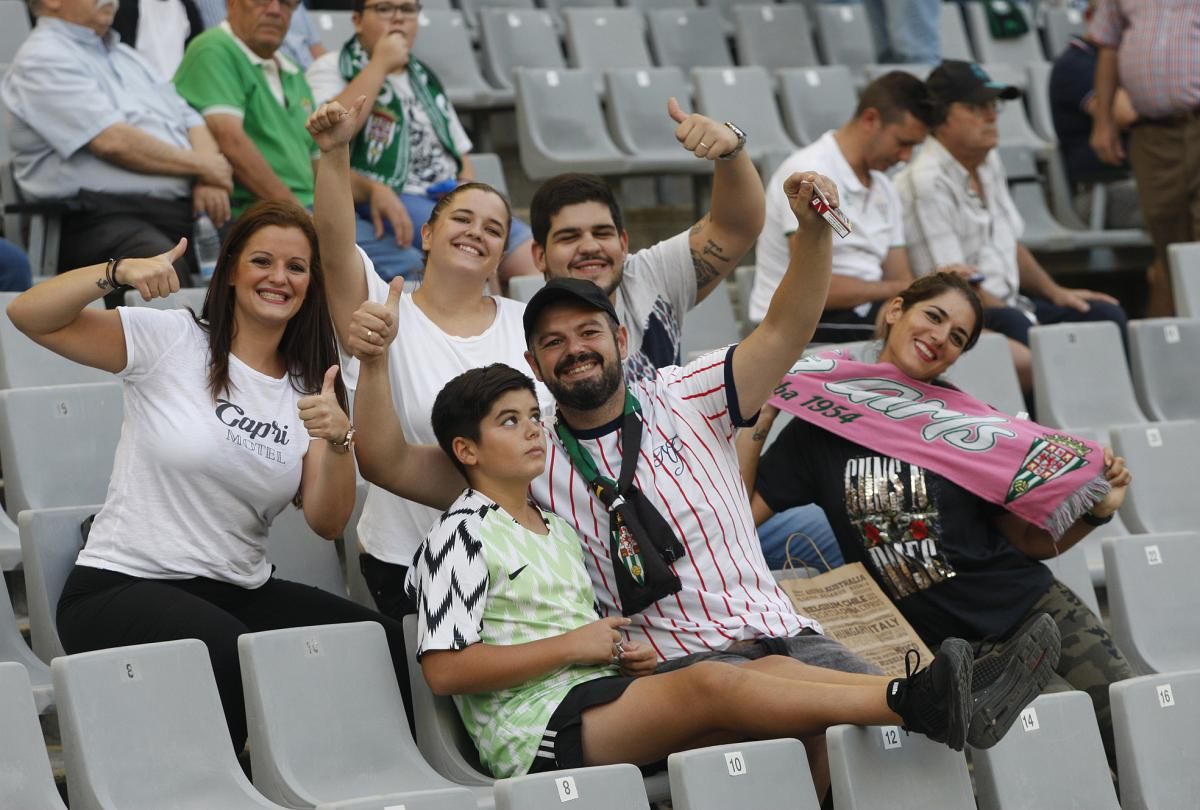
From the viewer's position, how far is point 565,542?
9.82 feet

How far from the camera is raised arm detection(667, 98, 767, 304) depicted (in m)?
3.17

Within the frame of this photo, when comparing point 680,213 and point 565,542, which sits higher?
point 680,213

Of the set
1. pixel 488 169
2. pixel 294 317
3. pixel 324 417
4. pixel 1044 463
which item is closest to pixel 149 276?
pixel 324 417

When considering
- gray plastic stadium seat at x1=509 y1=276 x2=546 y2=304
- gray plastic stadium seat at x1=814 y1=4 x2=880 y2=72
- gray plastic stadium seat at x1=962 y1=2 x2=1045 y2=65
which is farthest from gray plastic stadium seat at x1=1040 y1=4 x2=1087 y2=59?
gray plastic stadium seat at x1=509 y1=276 x2=546 y2=304

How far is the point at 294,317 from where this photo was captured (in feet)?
10.8

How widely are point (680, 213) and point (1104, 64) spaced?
1592mm

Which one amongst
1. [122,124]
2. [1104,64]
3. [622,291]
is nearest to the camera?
[622,291]

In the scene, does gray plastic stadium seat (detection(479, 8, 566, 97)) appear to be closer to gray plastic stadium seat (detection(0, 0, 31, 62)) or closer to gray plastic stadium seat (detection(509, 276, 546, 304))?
gray plastic stadium seat (detection(0, 0, 31, 62))

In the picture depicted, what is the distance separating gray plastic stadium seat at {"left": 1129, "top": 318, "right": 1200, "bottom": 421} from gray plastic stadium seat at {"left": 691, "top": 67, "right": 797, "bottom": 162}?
62.8 inches

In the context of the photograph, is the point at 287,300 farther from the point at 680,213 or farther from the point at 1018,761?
the point at 680,213

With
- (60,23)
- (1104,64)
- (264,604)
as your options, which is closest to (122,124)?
(60,23)

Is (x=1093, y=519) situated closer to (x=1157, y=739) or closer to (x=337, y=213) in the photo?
(x=1157, y=739)

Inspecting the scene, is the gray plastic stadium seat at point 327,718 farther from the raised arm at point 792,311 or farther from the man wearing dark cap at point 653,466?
the raised arm at point 792,311

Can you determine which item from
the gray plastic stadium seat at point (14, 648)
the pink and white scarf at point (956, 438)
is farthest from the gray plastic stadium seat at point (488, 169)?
the gray plastic stadium seat at point (14, 648)
